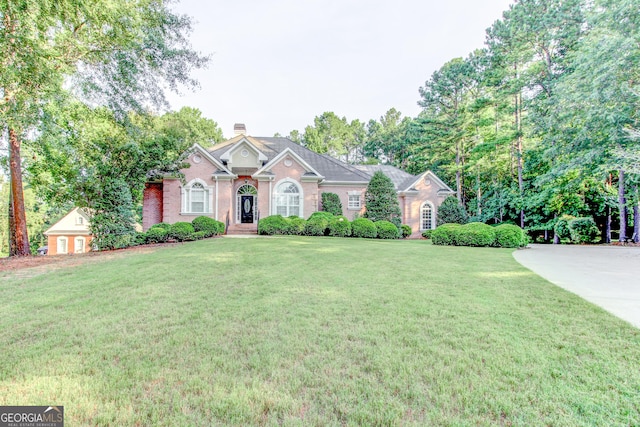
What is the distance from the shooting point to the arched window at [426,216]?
2256cm

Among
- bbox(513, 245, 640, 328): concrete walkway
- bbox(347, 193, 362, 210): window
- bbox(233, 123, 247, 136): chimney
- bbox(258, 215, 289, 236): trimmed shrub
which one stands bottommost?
bbox(513, 245, 640, 328): concrete walkway

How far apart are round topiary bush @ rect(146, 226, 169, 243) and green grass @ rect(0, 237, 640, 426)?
798 cm

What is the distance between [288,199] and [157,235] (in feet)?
26.6

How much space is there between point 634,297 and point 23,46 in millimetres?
14470

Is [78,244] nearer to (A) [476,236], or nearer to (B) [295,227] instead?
(B) [295,227]

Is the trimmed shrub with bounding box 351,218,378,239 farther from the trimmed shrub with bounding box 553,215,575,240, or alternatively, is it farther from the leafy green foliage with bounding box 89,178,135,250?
the trimmed shrub with bounding box 553,215,575,240

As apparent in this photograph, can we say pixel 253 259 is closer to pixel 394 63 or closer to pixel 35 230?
pixel 394 63

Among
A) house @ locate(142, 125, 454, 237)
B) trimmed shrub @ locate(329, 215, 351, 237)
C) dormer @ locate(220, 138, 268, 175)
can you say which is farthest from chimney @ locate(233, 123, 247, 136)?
trimmed shrub @ locate(329, 215, 351, 237)

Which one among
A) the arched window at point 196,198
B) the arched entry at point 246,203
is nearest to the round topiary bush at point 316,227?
the arched entry at point 246,203

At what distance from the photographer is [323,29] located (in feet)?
49.1

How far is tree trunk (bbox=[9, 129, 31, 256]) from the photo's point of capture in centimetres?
1072

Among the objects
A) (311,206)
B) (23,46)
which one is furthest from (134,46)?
(311,206)

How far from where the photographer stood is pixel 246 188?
65.4ft

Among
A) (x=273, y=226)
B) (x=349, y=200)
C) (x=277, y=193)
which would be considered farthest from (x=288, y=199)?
(x=349, y=200)
